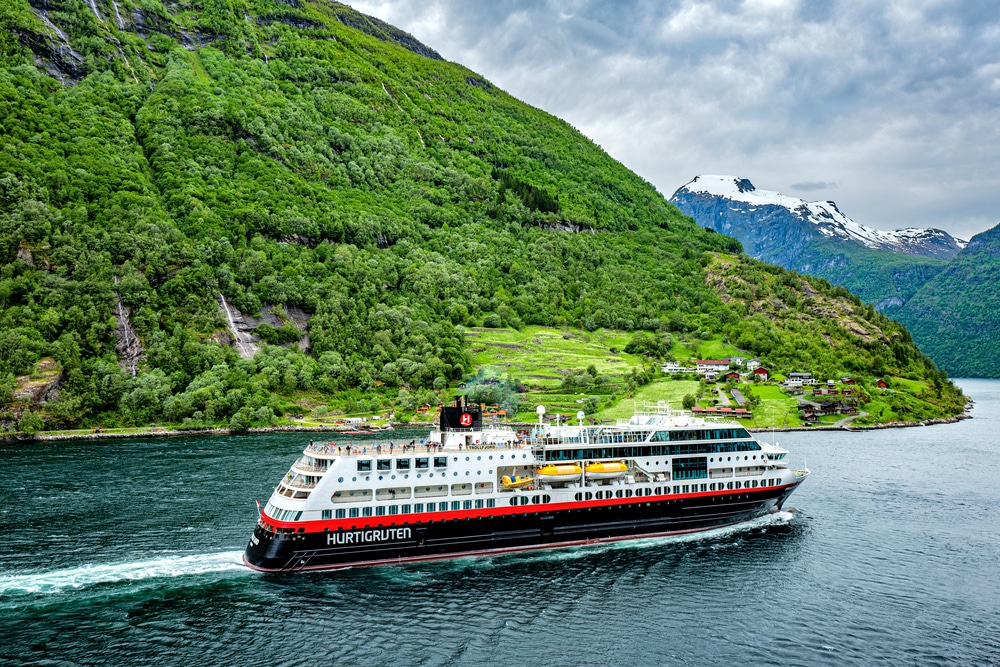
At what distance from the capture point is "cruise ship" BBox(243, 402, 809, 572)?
2060 inches

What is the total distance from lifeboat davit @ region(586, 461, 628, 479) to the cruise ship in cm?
10

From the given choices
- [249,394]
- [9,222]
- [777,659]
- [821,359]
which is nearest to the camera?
[777,659]

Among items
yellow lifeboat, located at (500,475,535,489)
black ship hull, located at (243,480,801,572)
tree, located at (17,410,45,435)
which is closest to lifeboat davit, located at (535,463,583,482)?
yellow lifeboat, located at (500,475,535,489)

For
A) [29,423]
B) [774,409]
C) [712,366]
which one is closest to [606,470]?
[774,409]

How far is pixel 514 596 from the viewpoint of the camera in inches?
1885

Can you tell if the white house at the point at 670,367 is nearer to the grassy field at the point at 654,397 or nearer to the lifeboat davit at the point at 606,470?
the grassy field at the point at 654,397

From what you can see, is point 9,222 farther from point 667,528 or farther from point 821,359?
point 821,359

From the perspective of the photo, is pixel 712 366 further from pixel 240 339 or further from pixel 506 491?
pixel 506 491

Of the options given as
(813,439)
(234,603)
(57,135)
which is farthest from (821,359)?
(57,135)

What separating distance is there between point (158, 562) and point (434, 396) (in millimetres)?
108868

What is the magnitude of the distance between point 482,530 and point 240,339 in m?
129

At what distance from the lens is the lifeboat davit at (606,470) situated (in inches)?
2349

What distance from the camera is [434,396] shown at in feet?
529

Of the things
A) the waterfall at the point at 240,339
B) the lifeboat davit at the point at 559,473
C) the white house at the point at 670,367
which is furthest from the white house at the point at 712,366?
the lifeboat davit at the point at 559,473
